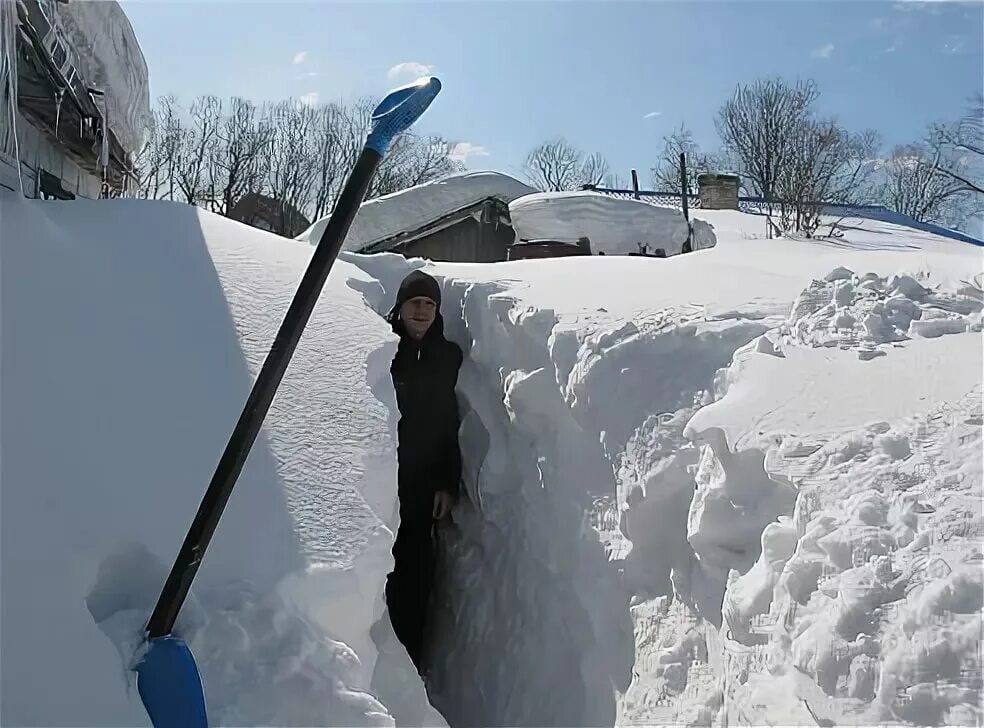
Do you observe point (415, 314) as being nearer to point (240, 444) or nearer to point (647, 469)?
point (647, 469)

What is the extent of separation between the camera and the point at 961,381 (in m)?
2.27

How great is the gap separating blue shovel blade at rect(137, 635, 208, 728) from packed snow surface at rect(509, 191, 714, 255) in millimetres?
7561

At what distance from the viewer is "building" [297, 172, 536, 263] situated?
10.9m

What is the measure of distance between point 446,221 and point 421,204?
0.47 metres

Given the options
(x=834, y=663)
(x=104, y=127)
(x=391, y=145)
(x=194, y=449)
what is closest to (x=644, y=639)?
(x=834, y=663)

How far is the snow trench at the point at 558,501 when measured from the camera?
2.95m

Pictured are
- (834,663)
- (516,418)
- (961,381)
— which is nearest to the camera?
(834,663)

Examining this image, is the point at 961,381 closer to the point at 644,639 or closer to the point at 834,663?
the point at 834,663

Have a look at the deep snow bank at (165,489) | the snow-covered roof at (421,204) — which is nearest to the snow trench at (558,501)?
the deep snow bank at (165,489)

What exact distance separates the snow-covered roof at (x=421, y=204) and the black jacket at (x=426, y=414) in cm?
678

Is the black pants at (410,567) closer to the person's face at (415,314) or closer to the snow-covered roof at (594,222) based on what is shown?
the person's face at (415,314)

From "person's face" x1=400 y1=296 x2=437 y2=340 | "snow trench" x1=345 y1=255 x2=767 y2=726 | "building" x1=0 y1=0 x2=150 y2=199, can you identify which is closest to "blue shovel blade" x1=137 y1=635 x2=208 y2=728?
"snow trench" x1=345 y1=255 x2=767 y2=726

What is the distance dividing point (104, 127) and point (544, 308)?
4.77m

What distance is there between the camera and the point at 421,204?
11055 mm
